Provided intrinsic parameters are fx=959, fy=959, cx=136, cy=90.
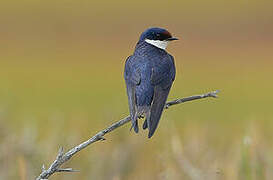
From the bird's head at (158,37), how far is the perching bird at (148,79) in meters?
0.01

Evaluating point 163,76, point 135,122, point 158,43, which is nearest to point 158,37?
point 158,43

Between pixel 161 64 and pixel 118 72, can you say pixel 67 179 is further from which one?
pixel 118 72

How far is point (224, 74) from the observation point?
1436 cm

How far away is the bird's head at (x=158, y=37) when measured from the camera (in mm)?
4391

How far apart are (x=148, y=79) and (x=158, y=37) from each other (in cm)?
36

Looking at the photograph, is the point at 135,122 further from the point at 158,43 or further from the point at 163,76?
the point at 158,43

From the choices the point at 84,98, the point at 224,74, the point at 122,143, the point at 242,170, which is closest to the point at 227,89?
the point at 224,74

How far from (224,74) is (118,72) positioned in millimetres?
1610

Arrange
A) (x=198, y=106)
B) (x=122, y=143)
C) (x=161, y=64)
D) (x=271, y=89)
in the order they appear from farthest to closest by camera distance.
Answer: (x=271, y=89), (x=198, y=106), (x=122, y=143), (x=161, y=64)

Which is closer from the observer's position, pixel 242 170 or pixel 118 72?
pixel 242 170

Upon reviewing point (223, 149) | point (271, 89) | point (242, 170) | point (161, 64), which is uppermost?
point (161, 64)

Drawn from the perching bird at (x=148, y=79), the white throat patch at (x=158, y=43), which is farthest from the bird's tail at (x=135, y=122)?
the white throat patch at (x=158, y=43)

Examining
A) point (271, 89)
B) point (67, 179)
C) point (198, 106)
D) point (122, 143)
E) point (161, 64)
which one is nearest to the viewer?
point (161, 64)

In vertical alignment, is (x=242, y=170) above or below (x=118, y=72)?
above
